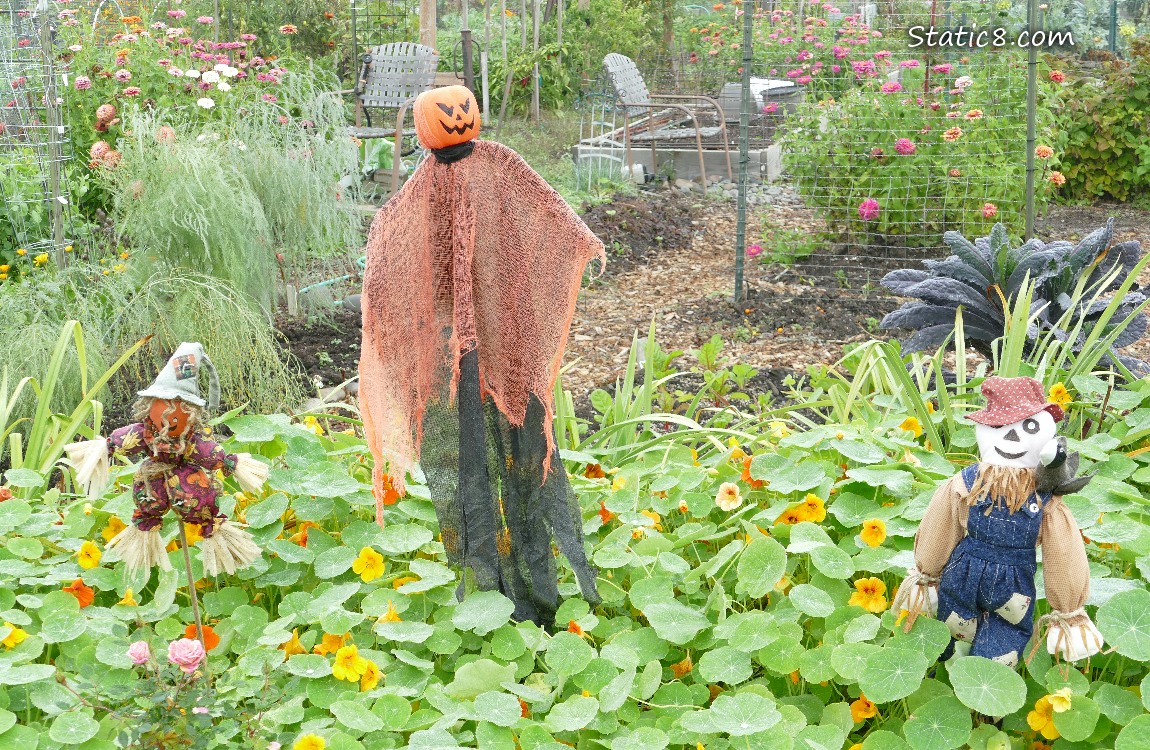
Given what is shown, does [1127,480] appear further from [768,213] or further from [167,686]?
[768,213]

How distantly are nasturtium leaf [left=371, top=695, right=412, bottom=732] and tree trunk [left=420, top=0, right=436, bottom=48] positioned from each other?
7.94 meters

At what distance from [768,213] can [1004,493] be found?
5810 mm

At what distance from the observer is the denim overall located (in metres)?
1.59

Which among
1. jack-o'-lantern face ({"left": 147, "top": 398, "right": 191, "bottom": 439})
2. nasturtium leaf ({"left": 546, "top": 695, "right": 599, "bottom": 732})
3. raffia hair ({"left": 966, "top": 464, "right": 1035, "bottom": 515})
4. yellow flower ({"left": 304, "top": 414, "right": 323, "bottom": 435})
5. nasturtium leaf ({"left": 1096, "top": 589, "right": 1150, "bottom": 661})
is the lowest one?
nasturtium leaf ({"left": 546, "top": 695, "right": 599, "bottom": 732})

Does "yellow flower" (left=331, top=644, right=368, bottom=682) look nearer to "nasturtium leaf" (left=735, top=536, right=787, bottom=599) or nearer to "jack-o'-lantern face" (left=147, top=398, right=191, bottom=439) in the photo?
"jack-o'-lantern face" (left=147, top=398, right=191, bottom=439)

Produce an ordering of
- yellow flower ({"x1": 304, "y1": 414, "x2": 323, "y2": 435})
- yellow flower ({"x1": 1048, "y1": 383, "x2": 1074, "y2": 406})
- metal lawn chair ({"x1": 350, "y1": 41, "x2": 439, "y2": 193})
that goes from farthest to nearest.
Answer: metal lawn chair ({"x1": 350, "y1": 41, "x2": 439, "y2": 193}) → yellow flower ({"x1": 304, "y1": 414, "x2": 323, "y2": 435}) → yellow flower ({"x1": 1048, "y1": 383, "x2": 1074, "y2": 406})

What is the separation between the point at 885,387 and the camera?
307 cm

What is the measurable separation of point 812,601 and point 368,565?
2.72 feet

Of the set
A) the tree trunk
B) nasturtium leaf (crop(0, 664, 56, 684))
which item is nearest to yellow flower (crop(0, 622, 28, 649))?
nasturtium leaf (crop(0, 664, 56, 684))

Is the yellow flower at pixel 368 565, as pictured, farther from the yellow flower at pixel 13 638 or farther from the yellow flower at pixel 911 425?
the yellow flower at pixel 911 425

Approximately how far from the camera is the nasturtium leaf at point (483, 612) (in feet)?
6.23

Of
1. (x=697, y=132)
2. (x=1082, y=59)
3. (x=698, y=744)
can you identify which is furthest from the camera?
(x=1082, y=59)

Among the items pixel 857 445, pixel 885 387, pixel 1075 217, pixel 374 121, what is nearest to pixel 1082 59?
pixel 1075 217

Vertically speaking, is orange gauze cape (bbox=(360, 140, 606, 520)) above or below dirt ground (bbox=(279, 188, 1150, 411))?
above
